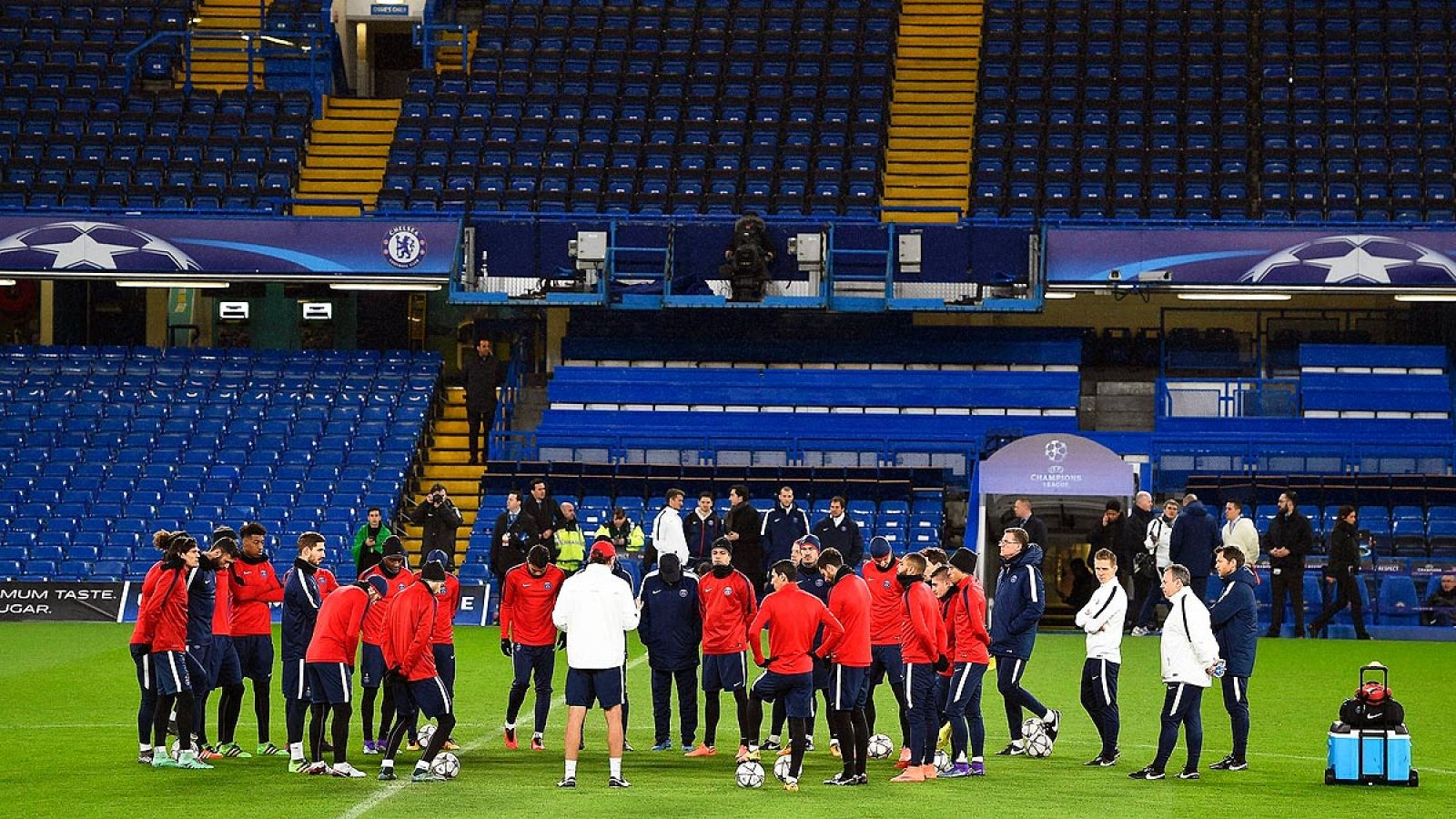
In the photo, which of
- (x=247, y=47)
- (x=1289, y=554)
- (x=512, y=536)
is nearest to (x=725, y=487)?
(x=512, y=536)

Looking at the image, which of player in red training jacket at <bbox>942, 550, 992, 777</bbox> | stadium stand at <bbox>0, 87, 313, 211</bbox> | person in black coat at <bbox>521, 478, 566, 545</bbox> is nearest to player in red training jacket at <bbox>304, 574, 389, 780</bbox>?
player in red training jacket at <bbox>942, 550, 992, 777</bbox>

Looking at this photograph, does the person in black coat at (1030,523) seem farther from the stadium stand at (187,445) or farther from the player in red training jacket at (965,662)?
the stadium stand at (187,445)

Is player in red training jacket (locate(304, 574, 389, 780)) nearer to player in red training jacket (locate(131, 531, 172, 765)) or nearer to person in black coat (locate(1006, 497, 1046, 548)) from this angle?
player in red training jacket (locate(131, 531, 172, 765))

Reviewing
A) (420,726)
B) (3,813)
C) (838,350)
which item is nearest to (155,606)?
(3,813)

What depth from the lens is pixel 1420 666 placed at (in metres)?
22.7

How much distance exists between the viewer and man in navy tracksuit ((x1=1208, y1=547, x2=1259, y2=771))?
48.3 ft

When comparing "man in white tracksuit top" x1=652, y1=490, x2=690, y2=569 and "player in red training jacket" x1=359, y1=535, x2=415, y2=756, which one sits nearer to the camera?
"player in red training jacket" x1=359, y1=535, x2=415, y2=756

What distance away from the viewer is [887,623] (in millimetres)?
14852

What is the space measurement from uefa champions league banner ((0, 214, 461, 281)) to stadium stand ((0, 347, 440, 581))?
1933 mm

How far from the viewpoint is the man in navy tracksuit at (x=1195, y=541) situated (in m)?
24.3

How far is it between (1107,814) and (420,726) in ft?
22.3

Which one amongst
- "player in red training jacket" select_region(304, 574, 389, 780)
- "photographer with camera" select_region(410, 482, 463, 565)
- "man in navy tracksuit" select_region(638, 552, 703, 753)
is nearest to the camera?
"player in red training jacket" select_region(304, 574, 389, 780)

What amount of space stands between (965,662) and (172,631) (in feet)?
18.6

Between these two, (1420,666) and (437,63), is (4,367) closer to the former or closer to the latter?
(437,63)
